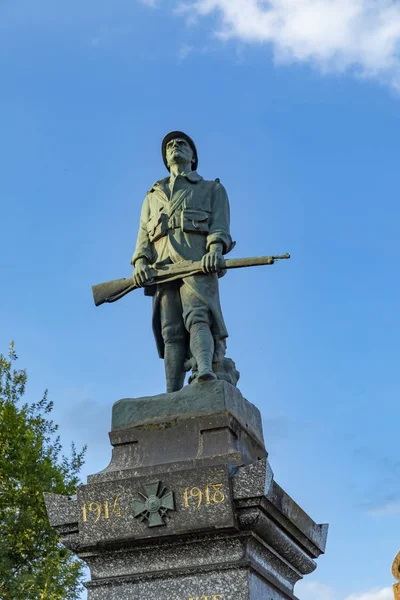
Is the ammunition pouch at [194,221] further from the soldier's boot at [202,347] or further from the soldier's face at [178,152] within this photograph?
the soldier's boot at [202,347]

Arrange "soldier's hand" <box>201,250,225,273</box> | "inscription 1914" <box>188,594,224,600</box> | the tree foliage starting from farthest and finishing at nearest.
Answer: the tree foliage < "soldier's hand" <box>201,250,225,273</box> < "inscription 1914" <box>188,594,224,600</box>

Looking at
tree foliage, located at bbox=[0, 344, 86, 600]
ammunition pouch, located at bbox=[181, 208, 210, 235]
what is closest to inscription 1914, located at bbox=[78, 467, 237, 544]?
ammunition pouch, located at bbox=[181, 208, 210, 235]

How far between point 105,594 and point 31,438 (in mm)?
14158

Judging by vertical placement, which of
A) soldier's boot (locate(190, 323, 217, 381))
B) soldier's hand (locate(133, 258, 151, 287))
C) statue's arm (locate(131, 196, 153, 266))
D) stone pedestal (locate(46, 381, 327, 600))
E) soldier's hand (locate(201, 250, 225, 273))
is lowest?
stone pedestal (locate(46, 381, 327, 600))

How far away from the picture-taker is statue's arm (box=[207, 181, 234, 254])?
782cm

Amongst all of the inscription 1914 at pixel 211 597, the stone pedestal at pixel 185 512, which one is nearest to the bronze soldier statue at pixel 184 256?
the stone pedestal at pixel 185 512

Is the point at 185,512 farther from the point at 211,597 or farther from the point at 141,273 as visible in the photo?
the point at 141,273

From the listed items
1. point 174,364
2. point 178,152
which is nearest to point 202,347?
point 174,364

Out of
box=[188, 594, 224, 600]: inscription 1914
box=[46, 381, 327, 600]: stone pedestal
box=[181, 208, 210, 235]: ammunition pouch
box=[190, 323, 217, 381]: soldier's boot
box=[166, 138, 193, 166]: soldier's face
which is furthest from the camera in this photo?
box=[166, 138, 193, 166]: soldier's face

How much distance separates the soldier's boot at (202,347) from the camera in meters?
7.28

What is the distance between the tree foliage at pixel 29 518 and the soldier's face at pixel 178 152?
38.7 ft

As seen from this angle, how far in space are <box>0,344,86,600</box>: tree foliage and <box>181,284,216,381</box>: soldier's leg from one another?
11.7 metres

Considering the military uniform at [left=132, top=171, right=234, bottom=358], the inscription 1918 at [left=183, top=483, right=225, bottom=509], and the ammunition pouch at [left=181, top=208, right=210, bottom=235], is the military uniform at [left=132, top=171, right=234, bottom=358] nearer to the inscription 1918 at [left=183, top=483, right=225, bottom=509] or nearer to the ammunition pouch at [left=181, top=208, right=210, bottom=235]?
the ammunition pouch at [left=181, top=208, right=210, bottom=235]

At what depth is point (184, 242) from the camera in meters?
7.93
